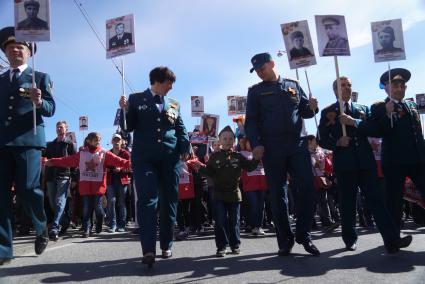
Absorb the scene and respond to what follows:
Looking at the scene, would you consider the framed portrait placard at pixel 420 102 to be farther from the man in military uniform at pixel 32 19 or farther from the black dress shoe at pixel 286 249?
the man in military uniform at pixel 32 19

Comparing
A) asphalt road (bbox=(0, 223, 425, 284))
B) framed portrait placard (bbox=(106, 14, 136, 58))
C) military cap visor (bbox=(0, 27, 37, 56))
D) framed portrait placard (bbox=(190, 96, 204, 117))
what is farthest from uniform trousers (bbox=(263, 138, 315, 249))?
framed portrait placard (bbox=(190, 96, 204, 117))

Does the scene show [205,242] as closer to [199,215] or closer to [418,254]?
[199,215]

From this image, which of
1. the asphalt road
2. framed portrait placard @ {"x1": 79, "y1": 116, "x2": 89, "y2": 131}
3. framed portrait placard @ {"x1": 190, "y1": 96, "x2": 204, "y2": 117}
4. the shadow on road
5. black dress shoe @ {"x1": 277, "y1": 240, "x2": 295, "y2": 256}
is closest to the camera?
the asphalt road

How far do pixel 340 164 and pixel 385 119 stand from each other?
0.73 metres

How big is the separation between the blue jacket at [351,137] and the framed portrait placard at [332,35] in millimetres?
682

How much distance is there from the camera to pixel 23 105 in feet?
15.2

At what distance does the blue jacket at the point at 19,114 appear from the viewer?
4.48 meters

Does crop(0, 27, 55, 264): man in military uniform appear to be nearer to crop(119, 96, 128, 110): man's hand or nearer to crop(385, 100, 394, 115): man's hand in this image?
crop(119, 96, 128, 110): man's hand

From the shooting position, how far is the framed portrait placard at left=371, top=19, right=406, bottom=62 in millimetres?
5820

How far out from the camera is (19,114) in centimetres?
457

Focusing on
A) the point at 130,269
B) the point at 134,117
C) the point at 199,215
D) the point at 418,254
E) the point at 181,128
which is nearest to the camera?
the point at 130,269

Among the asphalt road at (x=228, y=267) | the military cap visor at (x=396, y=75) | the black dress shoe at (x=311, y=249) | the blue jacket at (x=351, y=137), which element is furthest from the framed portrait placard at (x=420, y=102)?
the black dress shoe at (x=311, y=249)

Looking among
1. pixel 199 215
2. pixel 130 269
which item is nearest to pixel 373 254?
pixel 130 269

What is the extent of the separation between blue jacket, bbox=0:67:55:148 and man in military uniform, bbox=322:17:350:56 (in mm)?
3363
